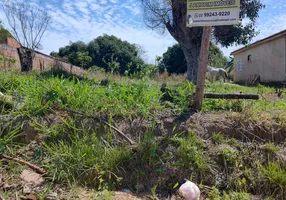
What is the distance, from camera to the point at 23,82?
11.8 feet

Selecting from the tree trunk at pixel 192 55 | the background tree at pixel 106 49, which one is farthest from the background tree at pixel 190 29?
the background tree at pixel 106 49

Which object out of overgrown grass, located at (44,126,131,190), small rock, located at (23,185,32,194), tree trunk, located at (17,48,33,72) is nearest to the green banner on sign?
overgrown grass, located at (44,126,131,190)

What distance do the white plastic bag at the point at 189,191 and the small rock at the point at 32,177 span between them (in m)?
1.47

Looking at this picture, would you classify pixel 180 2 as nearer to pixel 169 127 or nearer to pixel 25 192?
pixel 169 127

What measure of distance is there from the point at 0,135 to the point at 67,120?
83cm

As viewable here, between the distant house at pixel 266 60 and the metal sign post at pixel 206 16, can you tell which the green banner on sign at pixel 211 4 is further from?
the distant house at pixel 266 60

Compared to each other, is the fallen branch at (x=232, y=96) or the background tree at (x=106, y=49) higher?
the background tree at (x=106, y=49)

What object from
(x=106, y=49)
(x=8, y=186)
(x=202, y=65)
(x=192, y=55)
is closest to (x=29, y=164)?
(x=8, y=186)

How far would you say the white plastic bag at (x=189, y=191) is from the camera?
2.19m

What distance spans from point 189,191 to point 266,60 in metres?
14.6

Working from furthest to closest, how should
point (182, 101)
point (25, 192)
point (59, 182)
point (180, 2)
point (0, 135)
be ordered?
1. point (180, 2)
2. point (182, 101)
3. point (0, 135)
4. point (59, 182)
5. point (25, 192)

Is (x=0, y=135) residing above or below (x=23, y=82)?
below

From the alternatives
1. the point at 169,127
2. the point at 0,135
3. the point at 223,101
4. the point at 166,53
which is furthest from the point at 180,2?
the point at 166,53

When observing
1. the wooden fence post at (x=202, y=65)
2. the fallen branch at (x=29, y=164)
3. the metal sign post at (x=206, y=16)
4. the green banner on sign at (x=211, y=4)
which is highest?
the green banner on sign at (x=211, y=4)
